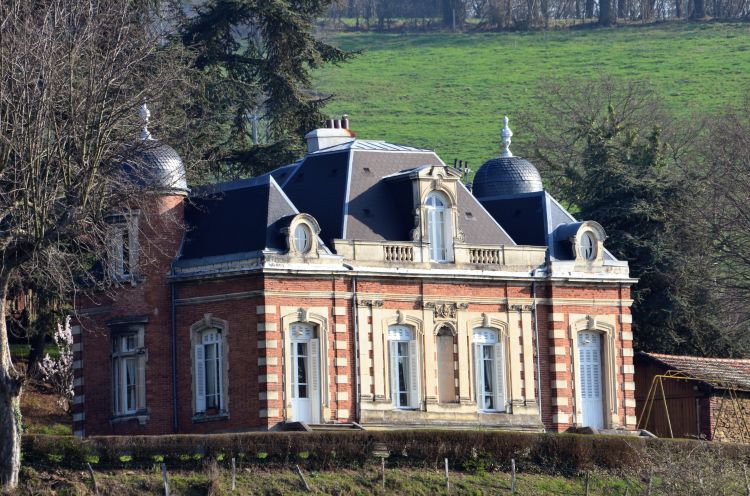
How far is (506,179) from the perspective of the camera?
5753 cm

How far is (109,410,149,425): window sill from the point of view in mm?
50594

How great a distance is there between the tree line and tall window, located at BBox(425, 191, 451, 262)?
68468 mm

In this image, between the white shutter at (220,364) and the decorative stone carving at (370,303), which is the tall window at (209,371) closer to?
the white shutter at (220,364)

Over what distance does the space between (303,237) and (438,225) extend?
4.45m

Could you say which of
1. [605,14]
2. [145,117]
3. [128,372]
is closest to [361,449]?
[128,372]

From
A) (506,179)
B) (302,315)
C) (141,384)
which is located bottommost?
(141,384)

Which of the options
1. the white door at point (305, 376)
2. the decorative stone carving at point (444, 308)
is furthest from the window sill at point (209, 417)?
the decorative stone carving at point (444, 308)

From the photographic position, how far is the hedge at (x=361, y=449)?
137 ft

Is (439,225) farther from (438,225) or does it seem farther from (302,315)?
(302,315)

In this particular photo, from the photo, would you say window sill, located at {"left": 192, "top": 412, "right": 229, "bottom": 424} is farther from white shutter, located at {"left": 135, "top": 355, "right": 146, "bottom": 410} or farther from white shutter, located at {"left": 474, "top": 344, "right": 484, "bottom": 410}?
white shutter, located at {"left": 474, "top": 344, "right": 484, "bottom": 410}

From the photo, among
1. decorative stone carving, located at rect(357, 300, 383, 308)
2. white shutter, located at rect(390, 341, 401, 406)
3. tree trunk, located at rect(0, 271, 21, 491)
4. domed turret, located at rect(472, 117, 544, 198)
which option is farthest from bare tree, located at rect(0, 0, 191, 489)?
domed turret, located at rect(472, 117, 544, 198)

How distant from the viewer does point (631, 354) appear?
Result: 181ft

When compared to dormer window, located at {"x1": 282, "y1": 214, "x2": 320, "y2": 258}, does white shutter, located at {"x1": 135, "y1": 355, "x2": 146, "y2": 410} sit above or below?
below

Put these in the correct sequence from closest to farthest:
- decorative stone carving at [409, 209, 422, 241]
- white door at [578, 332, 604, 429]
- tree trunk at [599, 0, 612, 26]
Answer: decorative stone carving at [409, 209, 422, 241] → white door at [578, 332, 604, 429] → tree trunk at [599, 0, 612, 26]
